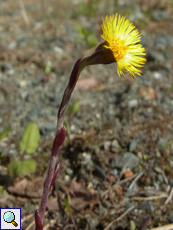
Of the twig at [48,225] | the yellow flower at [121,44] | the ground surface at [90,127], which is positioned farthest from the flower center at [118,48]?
the twig at [48,225]

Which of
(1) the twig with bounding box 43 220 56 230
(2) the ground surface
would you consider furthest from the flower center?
(1) the twig with bounding box 43 220 56 230

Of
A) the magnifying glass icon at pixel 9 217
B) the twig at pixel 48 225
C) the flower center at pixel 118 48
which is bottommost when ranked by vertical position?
the twig at pixel 48 225

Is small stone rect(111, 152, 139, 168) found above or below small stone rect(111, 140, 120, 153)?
below

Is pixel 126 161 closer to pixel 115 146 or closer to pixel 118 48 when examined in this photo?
pixel 115 146

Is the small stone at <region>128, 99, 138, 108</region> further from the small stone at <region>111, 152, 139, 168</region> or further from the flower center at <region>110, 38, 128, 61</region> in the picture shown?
the flower center at <region>110, 38, 128, 61</region>

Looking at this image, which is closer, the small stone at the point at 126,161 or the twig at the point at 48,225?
the twig at the point at 48,225

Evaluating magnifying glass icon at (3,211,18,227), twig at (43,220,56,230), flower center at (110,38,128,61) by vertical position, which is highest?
flower center at (110,38,128,61)

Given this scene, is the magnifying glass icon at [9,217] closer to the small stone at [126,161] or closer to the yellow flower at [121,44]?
the small stone at [126,161]

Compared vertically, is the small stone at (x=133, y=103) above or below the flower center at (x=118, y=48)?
below
